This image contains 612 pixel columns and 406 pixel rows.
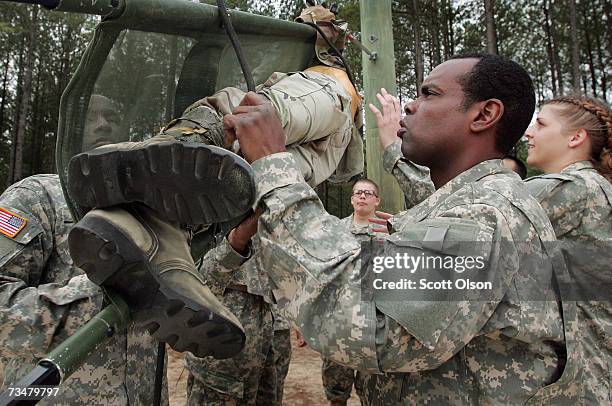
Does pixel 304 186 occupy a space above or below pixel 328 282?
above

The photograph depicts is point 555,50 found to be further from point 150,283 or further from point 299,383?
point 150,283

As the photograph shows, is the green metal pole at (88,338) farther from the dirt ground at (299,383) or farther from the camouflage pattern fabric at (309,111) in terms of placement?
the dirt ground at (299,383)

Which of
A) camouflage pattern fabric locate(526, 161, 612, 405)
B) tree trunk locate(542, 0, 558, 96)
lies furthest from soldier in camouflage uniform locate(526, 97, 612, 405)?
tree trunk locate(542, 0, 558, 96)

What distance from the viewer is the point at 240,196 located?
1.22 m

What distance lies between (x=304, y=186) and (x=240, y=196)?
180 mm

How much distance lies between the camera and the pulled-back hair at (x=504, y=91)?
1500mm

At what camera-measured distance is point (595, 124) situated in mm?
2502

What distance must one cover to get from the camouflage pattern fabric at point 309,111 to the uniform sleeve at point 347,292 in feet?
1.41

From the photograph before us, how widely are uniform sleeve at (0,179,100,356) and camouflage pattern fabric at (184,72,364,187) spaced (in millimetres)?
646

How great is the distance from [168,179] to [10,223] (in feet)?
2.46

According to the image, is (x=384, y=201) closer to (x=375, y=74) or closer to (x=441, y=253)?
(x=375, y=74)

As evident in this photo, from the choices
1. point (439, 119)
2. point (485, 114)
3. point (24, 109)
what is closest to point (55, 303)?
point (439, 119)

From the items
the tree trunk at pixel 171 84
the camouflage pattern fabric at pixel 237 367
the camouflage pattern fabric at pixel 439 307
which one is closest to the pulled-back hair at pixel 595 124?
the camouflage pattern fabric at pixel 439 307

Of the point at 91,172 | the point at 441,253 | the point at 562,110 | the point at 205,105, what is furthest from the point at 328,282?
the point at 562,110
